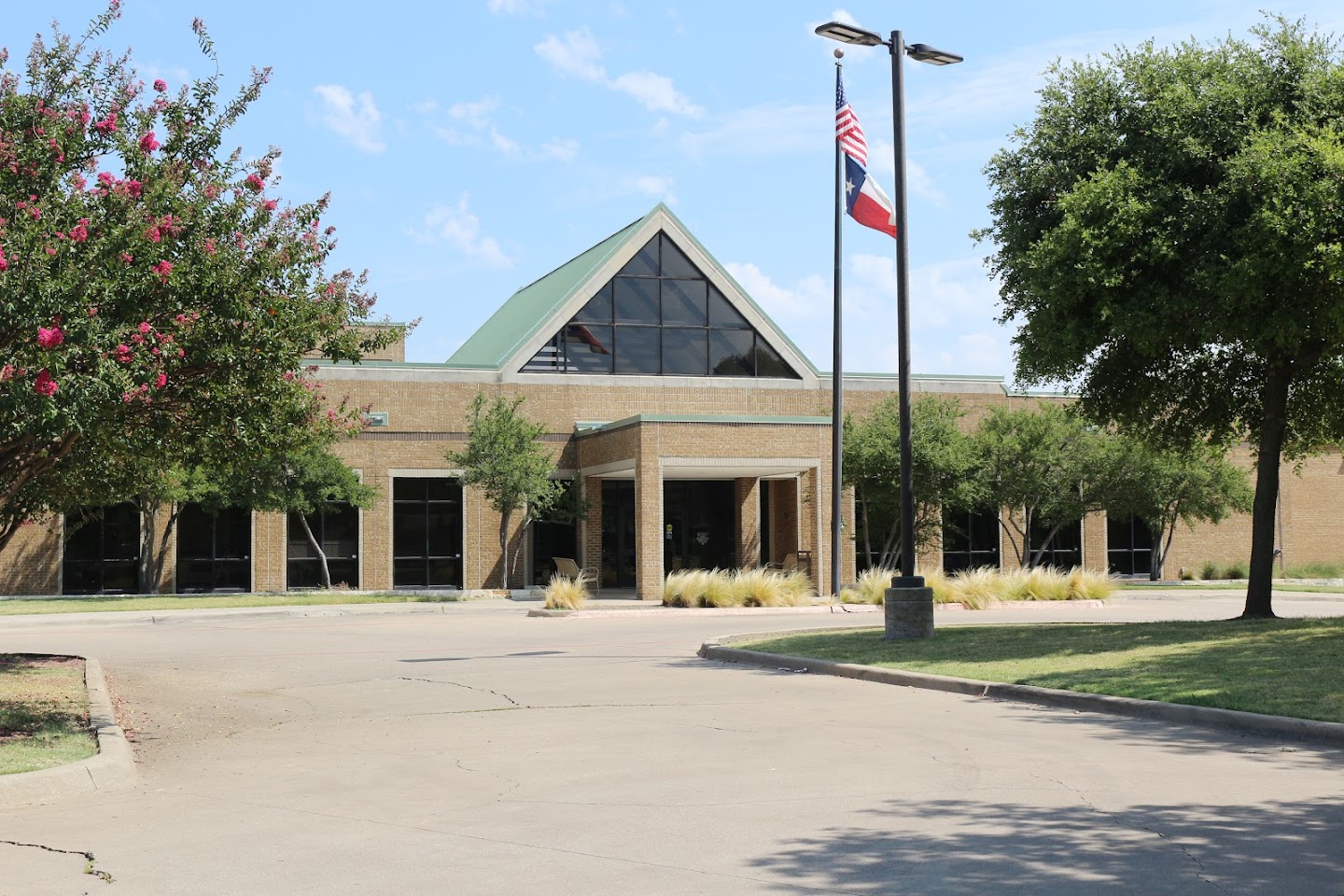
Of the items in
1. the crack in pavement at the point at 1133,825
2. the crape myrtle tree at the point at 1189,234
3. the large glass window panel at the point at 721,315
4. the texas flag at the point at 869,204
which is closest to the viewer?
the crack in pavement at the point at 1133,825

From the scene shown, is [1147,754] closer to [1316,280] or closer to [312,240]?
[312,240]

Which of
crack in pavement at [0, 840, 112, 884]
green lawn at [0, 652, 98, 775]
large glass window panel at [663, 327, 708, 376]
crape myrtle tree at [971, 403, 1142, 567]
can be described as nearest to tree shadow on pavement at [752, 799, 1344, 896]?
crack in pavement at [0, 840, 112, 884]

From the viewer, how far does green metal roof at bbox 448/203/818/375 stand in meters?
42.9

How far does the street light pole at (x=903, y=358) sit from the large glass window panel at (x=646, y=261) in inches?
970

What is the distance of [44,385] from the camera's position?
8.84 metres

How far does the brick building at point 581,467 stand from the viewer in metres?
40.7

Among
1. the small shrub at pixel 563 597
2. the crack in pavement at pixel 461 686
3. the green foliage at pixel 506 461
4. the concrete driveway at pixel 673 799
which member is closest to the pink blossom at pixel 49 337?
the concrete driveway at pixel 673 799

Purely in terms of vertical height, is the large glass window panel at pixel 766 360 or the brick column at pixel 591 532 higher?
the large glass window panel at pixel 766 360

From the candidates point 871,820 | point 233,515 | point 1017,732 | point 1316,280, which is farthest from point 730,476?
point 871,820

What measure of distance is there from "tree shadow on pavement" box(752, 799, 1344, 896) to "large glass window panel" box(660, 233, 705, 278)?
1444 inches

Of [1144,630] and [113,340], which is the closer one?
[113,340]

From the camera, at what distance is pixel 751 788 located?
8391 mm

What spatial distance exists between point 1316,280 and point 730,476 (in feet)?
84.5

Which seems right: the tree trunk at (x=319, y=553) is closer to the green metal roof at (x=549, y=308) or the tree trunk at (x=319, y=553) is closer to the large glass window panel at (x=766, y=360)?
the green metal roof at (x=549, y=308)
